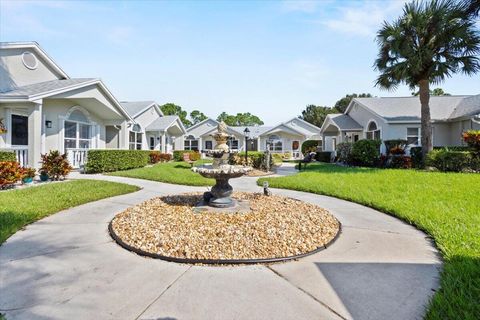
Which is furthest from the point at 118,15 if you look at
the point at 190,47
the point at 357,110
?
the point at 357,110

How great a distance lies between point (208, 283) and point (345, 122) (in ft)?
79.8

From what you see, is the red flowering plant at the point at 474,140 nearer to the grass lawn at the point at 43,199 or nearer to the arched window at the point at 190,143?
the grass lawn at the point at 43,199

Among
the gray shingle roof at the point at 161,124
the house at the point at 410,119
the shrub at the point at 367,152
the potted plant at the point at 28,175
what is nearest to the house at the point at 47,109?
the potted plant at the point at 28,175

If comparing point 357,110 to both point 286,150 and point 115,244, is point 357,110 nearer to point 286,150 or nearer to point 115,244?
point 286,150

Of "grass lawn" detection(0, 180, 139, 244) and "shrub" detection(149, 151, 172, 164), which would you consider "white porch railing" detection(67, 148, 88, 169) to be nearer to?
"grass lawn" detection(0, 180, 139, 244)

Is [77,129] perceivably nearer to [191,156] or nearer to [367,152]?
[191,156]

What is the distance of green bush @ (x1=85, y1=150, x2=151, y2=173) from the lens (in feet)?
42.9

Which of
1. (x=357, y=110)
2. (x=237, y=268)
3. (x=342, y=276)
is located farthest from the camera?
(x=357, y=110)

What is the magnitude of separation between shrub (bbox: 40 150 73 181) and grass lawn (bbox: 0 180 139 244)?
1.88 m

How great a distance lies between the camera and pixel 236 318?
236 centimetres

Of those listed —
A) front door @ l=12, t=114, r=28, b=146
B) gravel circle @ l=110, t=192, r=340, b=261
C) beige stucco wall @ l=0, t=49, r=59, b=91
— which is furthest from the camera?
beige stucco wall @ l=0, t=49, r=59, b=91

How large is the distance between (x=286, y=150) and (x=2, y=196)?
3103 centimetres

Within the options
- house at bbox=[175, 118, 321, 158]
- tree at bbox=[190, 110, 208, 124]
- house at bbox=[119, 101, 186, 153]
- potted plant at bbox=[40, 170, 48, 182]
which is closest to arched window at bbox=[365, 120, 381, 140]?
house at bbox=[175, 118, 321, 158]

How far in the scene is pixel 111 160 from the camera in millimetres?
14000
